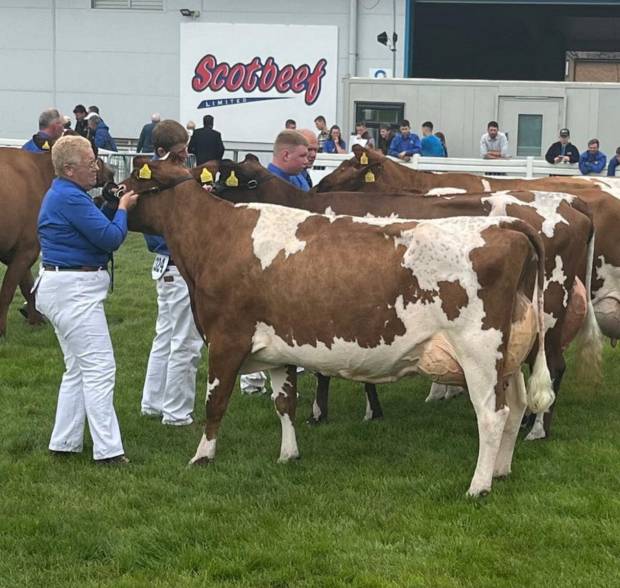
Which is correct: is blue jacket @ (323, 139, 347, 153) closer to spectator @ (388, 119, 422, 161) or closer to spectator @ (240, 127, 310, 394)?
spectator @ (388, 119, 422, 161)

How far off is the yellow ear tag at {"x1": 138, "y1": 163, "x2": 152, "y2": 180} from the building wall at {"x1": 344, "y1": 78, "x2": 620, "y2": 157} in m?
18.3

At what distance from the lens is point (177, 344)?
313 inches

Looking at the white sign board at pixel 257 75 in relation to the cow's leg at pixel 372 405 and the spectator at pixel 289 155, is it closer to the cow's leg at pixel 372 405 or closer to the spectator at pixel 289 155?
the spectator at pixel 289 155

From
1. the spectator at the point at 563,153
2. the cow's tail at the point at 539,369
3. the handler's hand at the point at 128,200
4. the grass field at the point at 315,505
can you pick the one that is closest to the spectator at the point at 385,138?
the spectator at the point at 563,153

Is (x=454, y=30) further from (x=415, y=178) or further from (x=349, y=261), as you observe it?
(x=349, y=261)

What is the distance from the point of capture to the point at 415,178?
1048cm

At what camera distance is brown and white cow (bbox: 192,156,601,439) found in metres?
7.75

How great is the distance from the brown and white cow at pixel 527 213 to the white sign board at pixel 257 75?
22.1 metres

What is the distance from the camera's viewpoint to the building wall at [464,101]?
80.6 feet

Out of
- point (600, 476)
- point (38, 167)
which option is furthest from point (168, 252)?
point (38, 167)

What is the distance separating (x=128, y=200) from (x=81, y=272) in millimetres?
645

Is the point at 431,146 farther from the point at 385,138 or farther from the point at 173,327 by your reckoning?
the point at 173,327

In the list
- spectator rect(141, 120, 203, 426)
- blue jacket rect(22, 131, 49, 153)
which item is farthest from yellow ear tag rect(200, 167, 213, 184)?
blue jacket rect(22, 131, 49, 153)

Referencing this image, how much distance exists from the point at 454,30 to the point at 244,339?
35.2 meters
